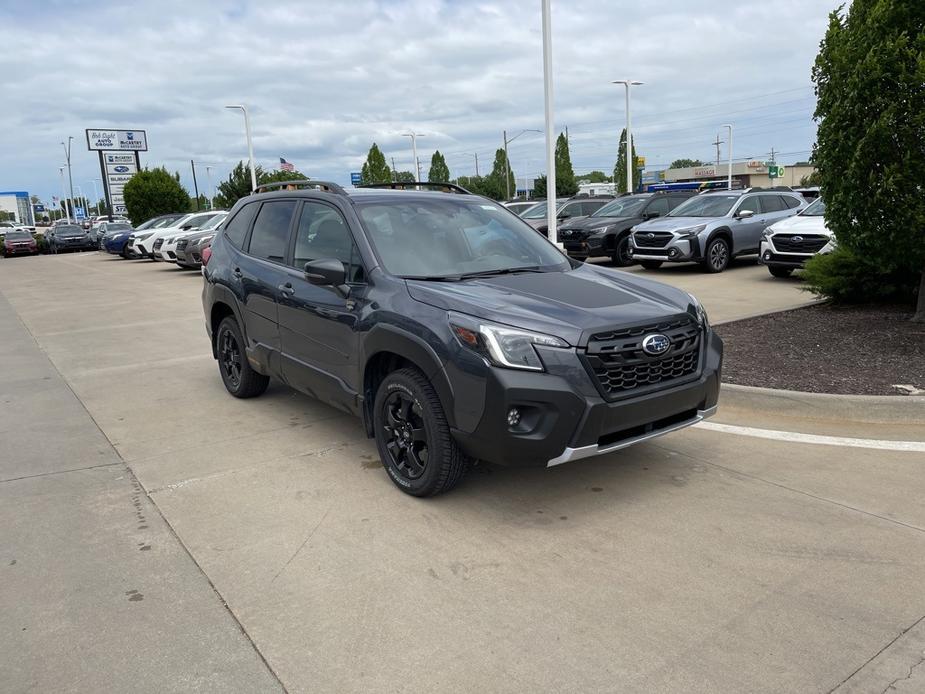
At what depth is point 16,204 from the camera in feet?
568

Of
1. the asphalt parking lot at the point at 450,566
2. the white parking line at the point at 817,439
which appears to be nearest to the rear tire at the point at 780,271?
the asphalt parking lot at the point at 450,566

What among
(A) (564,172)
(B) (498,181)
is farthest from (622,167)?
(B) (498,181)

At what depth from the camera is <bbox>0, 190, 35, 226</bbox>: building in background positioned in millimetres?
157375

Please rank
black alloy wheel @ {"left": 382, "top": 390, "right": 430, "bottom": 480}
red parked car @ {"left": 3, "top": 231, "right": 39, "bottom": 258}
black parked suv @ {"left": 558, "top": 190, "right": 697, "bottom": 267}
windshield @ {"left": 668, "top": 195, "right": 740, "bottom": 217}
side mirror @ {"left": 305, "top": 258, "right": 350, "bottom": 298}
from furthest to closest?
red parked car @ {"left": 3, "top": 231, "right": 39, "bottom": 258}, black parked suv @ {"left": 558, "top": 190, "right": 697, "bottom": 267}, windshield @ {"left": 668, "top": 195, "right": 740, "bottom": 217}, side mirror @ {"left": 305, "top": 258, "right": 350, "bottom": 298}, black alloy wheel @ {"left": 382, "top": 390, "right": 430, "bottom": 480}

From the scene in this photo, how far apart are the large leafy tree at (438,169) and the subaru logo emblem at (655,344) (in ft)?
299

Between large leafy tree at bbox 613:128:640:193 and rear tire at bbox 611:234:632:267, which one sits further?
large leafy tree at bbox 613:128:640:193

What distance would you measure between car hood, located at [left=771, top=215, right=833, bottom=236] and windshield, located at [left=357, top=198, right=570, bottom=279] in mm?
9133

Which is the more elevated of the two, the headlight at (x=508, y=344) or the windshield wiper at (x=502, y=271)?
the windshield wiper at (x=502, y=271)

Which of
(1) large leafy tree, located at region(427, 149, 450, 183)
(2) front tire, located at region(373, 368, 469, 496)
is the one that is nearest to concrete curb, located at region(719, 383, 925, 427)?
(2) front tire, located at region(373, 368, 469, 496)

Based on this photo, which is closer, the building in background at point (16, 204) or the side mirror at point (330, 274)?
the side mirror at point (330, 274)

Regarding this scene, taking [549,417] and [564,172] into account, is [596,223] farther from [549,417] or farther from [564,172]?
[564,172]

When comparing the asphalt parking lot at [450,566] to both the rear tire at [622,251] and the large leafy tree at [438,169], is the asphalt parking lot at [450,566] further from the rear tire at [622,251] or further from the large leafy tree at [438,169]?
the large leafy tree at [438,169]

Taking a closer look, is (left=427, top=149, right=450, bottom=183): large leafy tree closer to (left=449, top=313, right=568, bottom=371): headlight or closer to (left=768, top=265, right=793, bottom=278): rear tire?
(left=768, top=265, right=793, bottom=278): rear tire

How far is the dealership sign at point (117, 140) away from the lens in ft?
203
